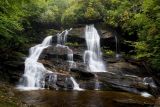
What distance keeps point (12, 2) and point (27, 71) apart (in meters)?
11.7

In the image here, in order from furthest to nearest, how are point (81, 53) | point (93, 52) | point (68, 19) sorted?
point (68, 19)
point (93, 52)
point (81, 53)

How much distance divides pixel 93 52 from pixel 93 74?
20.0ft

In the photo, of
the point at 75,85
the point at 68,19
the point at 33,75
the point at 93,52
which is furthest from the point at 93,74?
the point at 68,19

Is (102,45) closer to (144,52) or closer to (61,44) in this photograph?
(61,44)

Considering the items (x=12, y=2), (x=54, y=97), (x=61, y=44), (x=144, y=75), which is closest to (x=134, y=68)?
(x=144, y=75)

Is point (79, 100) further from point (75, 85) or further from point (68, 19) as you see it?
point (68, 19)

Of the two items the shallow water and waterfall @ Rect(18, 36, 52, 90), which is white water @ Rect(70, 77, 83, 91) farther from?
waterfall @ Rect(18, 36, 52, 90)

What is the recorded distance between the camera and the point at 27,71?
960 inches

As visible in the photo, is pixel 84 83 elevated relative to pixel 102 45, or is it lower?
lower

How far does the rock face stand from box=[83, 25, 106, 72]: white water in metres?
0.54

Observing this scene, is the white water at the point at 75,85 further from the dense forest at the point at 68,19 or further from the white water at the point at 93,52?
the dense forest at the point at 68,19

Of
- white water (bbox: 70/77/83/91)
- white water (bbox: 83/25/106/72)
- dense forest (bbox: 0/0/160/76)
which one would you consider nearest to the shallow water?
white water (bbox: 70/77/83/91)

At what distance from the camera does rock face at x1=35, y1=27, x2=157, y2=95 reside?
73.4 ft

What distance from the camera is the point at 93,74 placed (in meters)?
23.4
